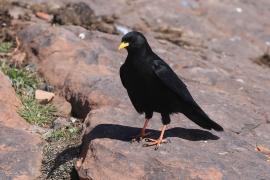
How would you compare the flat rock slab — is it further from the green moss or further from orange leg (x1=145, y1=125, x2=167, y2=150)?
the green moss

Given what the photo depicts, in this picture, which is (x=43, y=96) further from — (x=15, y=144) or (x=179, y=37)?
(x=179, y=37)

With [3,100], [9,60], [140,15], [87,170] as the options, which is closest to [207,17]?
[140,15]

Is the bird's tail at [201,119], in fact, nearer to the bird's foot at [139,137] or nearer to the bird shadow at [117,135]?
the bird shadow at [117,135]

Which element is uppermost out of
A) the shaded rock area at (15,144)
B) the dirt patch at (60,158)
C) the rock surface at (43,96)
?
the shaded rock area at (15,144)

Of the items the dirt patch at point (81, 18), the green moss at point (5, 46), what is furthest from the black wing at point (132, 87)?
the dirt patch at point (81, 18)

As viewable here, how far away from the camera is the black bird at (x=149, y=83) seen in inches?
233

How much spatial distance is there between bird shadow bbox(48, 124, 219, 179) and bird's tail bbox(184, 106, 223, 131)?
0.13 metres

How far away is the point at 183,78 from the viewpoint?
841 centimetres

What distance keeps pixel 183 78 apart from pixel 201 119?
2121 millimetres

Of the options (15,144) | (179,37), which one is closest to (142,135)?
(15,144)

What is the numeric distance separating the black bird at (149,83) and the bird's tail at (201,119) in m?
0.05

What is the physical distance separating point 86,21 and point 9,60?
1.96 meters

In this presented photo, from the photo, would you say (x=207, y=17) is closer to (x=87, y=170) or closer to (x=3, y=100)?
(x=3, y=100)

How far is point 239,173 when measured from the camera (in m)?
5.68
